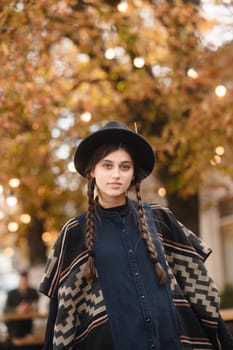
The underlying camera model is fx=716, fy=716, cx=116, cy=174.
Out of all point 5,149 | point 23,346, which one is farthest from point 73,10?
point 23,346

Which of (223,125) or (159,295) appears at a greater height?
(223,125)

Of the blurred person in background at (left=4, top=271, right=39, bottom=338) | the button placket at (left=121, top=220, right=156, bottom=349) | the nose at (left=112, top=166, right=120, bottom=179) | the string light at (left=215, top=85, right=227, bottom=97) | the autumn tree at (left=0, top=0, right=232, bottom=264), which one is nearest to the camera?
the button placket at (left=121, top=220, right=156, bottom=349)

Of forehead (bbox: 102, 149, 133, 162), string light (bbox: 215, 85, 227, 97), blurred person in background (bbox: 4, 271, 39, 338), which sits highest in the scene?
string light (bbox: 215, 85, 227, 97)

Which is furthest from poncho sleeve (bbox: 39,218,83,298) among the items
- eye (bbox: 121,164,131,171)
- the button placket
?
eye (bbox: 121,164,131,171)

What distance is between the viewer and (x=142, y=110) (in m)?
9.92

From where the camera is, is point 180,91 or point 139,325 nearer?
point 139,325

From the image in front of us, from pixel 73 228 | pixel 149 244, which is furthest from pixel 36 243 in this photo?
pixel 149 244

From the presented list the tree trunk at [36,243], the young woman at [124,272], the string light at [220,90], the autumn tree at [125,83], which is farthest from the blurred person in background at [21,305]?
the young woman at [124,272]

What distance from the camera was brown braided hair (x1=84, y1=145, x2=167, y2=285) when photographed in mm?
3725

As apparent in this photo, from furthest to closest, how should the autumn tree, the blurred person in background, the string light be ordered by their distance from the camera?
the blurred person in background → the string light → the autumn tree

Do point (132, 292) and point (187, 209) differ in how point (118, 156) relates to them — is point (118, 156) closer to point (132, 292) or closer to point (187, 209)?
point (132, 292)

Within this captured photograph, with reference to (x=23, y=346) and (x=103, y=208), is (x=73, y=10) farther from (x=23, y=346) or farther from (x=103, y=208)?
(x=103, y=208)

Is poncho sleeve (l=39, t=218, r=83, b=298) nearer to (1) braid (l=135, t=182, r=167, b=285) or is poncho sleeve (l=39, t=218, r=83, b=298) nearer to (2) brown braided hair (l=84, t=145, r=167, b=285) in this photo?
(2) brown braided hair (l=84, t=145, r=167, b=285)

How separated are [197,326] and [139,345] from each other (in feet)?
1.34
